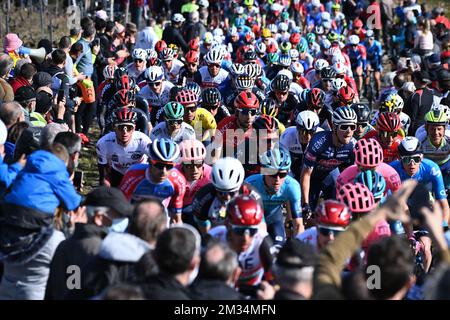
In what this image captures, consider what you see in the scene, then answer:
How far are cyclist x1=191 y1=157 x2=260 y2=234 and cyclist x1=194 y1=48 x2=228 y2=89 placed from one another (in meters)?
7.44

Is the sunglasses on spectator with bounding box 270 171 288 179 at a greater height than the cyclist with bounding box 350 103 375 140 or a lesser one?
lesser

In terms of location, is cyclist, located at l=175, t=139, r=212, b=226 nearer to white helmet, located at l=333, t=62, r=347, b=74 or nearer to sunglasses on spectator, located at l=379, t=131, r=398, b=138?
sunglasses on spectator, located at l=379, t=131, r=398, b=138

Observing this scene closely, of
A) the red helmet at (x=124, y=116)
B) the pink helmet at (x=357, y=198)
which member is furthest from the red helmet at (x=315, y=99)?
the pink helmet at (x=357, y=198)

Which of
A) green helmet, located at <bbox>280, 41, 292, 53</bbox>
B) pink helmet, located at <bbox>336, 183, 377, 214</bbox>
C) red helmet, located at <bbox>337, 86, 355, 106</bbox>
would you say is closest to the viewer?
pink helmet, located at <bbox>336, 183, 377, 214</bbox>

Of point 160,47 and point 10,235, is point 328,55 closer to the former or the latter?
point 160,47

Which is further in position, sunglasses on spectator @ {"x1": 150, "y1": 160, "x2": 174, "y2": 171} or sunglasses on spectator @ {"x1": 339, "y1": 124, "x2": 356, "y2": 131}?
sunglasses on spectator @ {"x1": 339, "y1": 124, "x2": 356, "y2": 131}

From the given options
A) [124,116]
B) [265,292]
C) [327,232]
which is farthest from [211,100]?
[265,292]

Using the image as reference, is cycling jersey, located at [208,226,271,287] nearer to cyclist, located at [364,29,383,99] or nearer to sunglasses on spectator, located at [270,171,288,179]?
sunglasses on spectator, located at [270,171,288,179]

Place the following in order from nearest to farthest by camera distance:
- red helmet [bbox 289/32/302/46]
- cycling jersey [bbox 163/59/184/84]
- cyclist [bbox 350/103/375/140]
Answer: cyclist [bbox 350/103/375/140] < cycling jersey [bbox 163/59/184/84] < red helmet [bbox 289/32/302/46]

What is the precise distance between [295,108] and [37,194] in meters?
6.94

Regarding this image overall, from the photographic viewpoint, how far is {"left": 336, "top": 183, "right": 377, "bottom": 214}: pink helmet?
8.19 meters

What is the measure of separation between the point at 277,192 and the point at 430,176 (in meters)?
2.07

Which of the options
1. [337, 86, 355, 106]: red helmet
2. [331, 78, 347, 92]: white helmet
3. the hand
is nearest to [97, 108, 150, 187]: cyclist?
[337, 86, 355, 106]: red helmet

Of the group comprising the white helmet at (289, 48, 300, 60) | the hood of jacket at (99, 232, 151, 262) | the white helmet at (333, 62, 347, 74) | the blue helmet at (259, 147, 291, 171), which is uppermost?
the white helmet at (289, 48, 300, 60)
